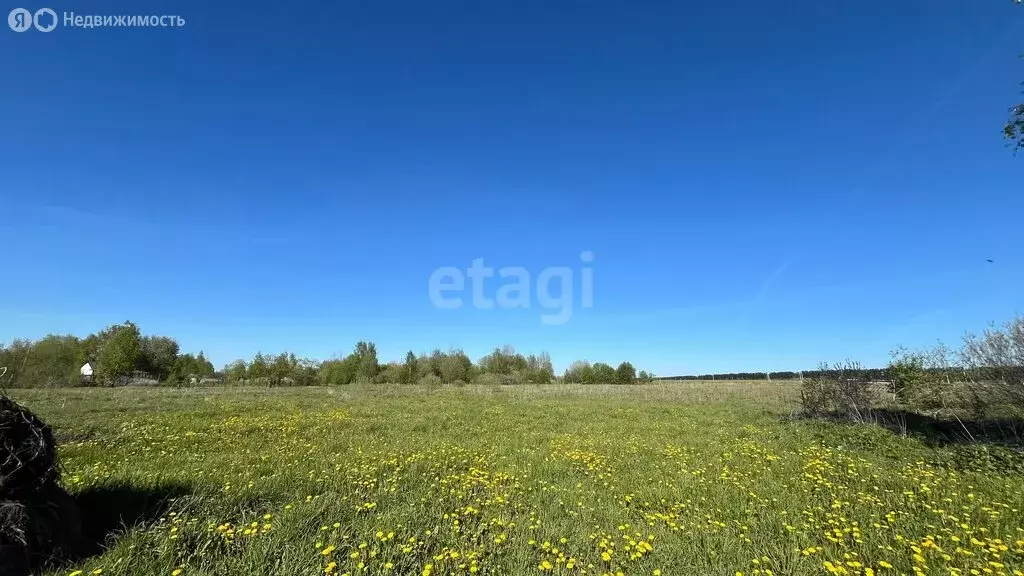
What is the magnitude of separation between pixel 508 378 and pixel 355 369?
98.6 feet

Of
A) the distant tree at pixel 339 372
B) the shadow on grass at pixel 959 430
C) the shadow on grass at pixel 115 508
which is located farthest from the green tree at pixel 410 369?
the shadow on grass at pixel 115 508

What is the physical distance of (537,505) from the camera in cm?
627

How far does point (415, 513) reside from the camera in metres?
5.59

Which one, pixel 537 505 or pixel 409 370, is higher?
pixel 537 505

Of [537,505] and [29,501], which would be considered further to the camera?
[537,505]

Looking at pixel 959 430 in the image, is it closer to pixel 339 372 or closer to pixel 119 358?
pixel 339 372

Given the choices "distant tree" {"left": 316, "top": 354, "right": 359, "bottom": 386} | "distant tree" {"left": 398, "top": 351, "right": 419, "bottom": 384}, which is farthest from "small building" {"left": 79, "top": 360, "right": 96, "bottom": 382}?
"distant tree" {"left": 398, "top": 351, "right": 419, "bottom": 384}

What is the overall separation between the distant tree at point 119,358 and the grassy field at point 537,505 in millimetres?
52760

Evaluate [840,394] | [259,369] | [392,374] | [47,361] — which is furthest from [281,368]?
[840,394]

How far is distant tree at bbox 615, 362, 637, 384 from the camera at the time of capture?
8624 centimetres

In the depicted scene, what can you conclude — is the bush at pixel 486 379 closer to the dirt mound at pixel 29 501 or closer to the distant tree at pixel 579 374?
the distant tree at pixel 579 374

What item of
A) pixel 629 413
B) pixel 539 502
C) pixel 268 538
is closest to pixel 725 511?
pixel 539 502

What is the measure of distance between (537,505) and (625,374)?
85.8m

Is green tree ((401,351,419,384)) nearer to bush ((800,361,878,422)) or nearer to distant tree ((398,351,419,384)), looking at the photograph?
distant tree ((398,351,419,384))
